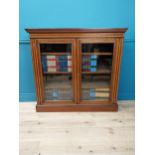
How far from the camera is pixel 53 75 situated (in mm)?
2514

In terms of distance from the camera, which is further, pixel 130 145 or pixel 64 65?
pixel 64 65

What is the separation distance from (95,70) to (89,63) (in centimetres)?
12

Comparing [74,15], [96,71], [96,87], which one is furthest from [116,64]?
[74,15]

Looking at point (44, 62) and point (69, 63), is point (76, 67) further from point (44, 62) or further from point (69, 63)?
point (44, 62)

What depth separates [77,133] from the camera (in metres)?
1.92

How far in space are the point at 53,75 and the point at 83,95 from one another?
0.48 metres

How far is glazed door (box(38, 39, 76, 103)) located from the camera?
232cm

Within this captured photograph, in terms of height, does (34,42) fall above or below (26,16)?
below

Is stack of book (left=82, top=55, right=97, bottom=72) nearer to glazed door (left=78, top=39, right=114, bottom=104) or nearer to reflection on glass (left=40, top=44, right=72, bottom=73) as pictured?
glazed door (left=78, top=39, right=114, bottom=104)

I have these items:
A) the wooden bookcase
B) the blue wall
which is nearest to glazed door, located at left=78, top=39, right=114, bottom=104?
the wooden bookcase
